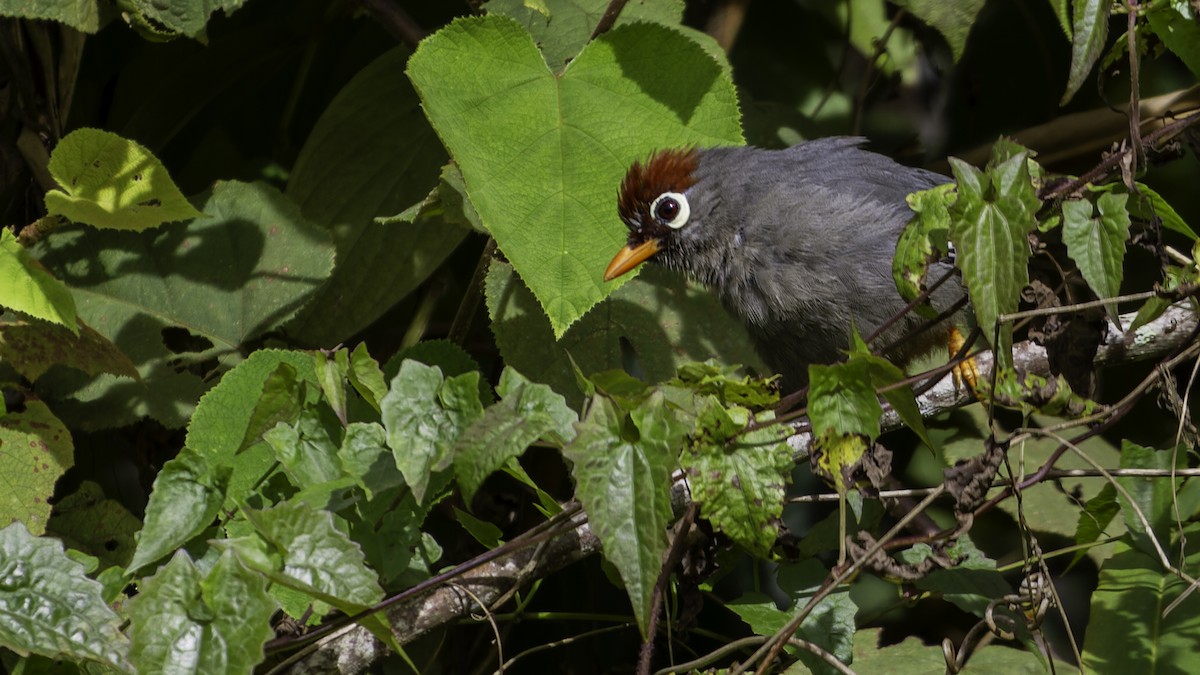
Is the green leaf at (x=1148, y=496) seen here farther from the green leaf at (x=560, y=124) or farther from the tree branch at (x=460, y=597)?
the green leaf at (x=560, y=124)

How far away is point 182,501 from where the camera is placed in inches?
69.5

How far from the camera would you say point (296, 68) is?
326 centimetres

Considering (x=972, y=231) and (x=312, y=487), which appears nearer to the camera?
(x=972, y=231)

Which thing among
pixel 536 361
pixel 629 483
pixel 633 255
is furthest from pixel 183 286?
pixel 629 483

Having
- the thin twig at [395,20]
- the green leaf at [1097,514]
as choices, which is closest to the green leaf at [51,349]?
the thin twig at [395,20]

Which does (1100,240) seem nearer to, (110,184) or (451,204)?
(451,204)

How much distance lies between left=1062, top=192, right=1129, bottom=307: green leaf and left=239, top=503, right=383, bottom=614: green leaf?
3.50ft

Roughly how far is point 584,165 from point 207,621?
1125 millimetres

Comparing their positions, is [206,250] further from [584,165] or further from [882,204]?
[882,204]

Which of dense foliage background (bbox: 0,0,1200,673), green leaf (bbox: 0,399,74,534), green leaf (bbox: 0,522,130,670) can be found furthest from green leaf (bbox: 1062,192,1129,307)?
green leaf (bbox: 0,399,74,534)

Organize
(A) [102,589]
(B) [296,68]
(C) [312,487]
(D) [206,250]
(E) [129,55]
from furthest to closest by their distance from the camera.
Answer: (B) [296,68] < (E) [129,55] < (D) [206,250] < (C) [312,487] < (A) [102,589]

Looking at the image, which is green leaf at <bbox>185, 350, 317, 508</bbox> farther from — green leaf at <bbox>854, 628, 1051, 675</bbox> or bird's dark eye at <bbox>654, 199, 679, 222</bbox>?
bird's dark eye at <bbox>654, 199, 679, 222</bbox>

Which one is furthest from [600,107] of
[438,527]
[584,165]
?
[438,527]

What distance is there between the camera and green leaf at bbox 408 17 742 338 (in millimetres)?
2129
